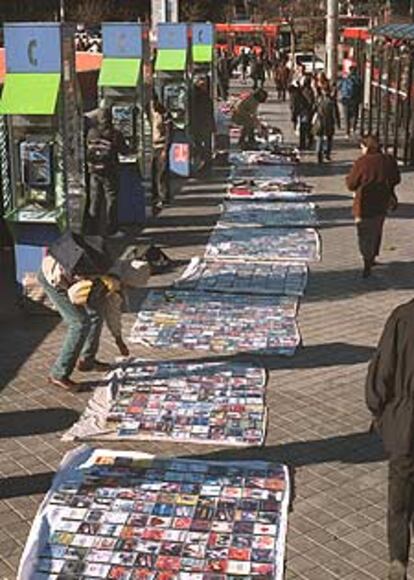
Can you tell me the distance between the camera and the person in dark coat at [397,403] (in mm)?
4633

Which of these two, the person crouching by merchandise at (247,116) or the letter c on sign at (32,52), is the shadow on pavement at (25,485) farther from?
the person crouching by merchandise at (247,116)

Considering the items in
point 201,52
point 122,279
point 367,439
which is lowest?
point 367,439

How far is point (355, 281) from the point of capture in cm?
1096

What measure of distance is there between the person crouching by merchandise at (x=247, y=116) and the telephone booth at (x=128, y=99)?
6427 millimetres

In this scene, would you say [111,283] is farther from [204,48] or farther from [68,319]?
[204,48]

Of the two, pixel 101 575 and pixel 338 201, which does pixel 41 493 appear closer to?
pixel 101 575

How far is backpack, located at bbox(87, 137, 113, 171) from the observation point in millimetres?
11969

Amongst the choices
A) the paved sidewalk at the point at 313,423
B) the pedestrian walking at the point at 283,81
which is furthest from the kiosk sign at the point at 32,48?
the pedestrian walking at the point at 283,81

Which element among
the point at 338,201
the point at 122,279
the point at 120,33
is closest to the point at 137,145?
the point at 120,33

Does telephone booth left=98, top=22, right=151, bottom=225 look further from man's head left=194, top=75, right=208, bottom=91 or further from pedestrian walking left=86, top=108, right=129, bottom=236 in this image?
man's head left=194, top=75, right=208, bottom=91

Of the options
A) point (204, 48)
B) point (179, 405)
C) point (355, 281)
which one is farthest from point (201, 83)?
point (179, 405)

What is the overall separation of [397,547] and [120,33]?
32.8 ft

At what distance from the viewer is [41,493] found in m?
6.07

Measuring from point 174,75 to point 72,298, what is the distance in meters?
10.2
